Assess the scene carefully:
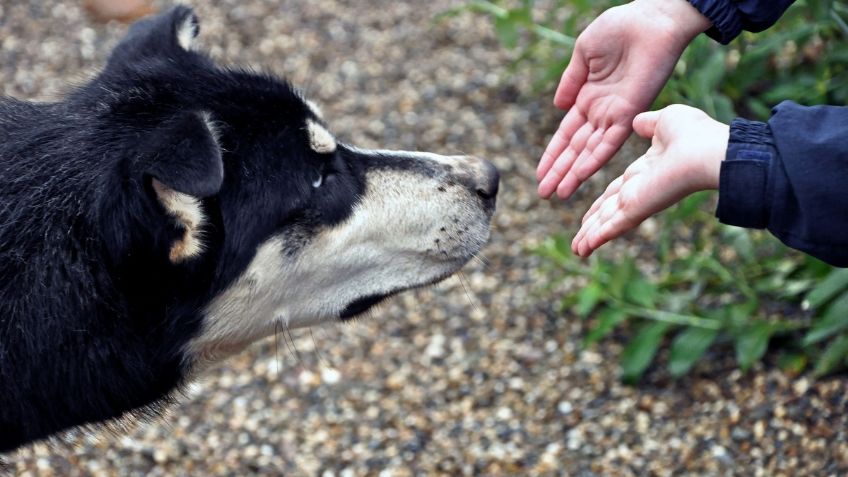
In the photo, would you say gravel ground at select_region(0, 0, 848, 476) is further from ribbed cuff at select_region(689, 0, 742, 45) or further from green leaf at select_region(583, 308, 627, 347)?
ribbed cuff at select_region(689, 0, 742, 45)

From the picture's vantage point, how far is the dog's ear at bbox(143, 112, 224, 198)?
2221 millimetres

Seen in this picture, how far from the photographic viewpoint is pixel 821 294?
10.4 feet

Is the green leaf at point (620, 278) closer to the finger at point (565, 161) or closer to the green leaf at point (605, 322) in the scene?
the green leaf at point (605, 322)

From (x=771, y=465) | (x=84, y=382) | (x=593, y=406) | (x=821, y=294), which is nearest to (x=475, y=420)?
(x=593, y=406)

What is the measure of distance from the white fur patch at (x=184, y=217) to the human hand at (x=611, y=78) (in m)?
0.98

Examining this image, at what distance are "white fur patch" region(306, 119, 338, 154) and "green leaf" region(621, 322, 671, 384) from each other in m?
1.57

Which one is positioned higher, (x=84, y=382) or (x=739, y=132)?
(x=739, y=132)

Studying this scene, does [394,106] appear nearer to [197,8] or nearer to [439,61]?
[439,61]

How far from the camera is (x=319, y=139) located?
9.04 ft

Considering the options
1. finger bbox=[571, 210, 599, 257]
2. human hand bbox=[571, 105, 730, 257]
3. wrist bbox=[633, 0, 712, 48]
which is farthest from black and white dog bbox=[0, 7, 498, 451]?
wrist bbox=[633, 0, 712, 48]

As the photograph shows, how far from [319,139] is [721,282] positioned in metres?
1.98

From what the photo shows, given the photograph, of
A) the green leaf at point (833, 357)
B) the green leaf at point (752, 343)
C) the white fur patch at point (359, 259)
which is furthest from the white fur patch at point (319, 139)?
the green leaf at point (833, 357)

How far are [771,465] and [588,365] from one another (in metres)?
0.85

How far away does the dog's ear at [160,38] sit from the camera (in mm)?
2965
